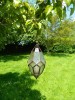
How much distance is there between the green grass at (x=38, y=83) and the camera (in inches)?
568

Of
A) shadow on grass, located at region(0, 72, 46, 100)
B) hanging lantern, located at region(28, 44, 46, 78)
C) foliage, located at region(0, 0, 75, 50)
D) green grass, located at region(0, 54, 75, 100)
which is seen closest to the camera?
foliage, located at region(0, 0, 75, 50)

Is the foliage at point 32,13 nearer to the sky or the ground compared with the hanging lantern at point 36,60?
nearer to the sky

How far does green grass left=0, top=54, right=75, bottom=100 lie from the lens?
14421mm

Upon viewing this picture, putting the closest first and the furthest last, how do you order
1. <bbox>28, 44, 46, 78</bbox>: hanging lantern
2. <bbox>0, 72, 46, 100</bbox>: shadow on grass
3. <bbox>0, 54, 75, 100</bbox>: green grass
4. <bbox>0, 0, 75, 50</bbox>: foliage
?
1. <bbox>0, 0, 75, 50</bbox>: foliage
2. <bbox>28, 44, 46, 78</bbox>: hanging lantern
3. <bbox>0, 72, 46, 100</bbox>: shadow on grass
4. <bbox>0, 54, 75, 100</bbox>: green grass

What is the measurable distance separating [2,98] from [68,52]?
65.0 ft

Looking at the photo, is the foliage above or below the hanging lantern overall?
above

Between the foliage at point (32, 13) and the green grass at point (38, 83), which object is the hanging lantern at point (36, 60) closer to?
the foliage at point (32, 13)

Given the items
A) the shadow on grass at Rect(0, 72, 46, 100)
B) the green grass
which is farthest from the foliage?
the green grass

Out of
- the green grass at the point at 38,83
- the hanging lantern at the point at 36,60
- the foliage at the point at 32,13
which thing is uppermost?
the foliage at the point at 32,13

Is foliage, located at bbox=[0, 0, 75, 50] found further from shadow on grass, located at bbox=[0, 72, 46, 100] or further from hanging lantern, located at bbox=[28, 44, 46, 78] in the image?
shadow on grass, located at bbox=[0, 72, 46, 100]

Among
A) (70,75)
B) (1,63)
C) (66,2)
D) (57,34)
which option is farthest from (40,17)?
(57,34)

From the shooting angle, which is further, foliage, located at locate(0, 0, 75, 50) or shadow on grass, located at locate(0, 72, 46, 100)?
shadow on grass, located at locate(0, 72, 46, 100)

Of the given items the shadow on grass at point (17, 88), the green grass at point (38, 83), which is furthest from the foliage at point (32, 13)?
the green grass at point (38, 83)

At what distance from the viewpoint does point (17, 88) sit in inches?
619
